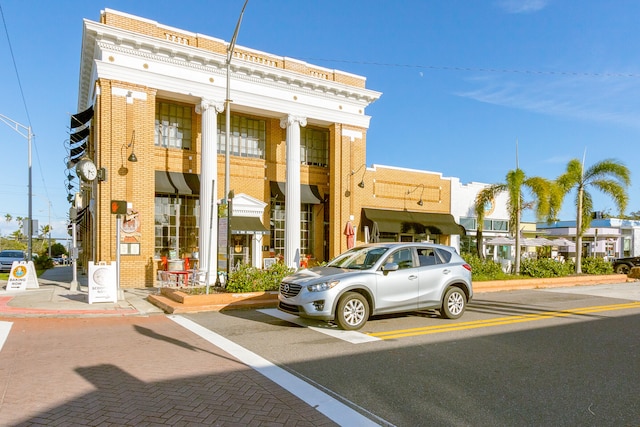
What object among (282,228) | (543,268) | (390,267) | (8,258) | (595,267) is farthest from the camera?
(8,258)

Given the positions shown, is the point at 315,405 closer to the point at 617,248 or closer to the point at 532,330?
the point at 532,330

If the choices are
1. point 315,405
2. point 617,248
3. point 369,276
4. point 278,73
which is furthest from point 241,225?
point 617,248

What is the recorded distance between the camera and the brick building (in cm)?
1667

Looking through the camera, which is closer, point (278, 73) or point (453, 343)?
point (453, 343)

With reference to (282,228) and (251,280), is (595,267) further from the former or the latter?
(251,280)

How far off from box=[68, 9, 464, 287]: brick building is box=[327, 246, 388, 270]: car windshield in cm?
390

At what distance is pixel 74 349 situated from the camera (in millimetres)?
7293

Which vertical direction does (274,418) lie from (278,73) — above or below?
below

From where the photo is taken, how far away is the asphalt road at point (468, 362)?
15.3ft

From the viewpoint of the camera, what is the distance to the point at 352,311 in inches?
338

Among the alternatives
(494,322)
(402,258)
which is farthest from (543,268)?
(402,258)

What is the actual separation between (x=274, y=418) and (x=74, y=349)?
4685mm

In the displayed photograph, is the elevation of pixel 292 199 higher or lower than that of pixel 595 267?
higher

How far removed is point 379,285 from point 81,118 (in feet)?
57.8
